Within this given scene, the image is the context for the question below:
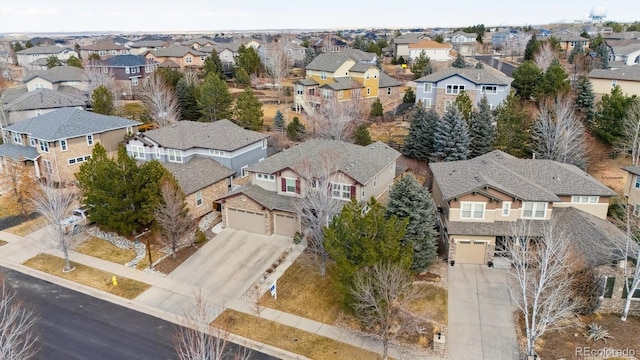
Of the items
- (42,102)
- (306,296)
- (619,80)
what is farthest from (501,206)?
(42,102)

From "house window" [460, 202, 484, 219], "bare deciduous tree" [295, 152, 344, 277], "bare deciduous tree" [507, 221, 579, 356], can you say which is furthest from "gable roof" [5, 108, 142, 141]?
"bare deciduous tree" [507, 221, 579, 356]

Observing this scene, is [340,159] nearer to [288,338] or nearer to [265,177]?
[265,177]

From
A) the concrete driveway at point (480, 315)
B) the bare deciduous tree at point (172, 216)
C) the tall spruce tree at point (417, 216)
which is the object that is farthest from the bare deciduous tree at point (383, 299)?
the bare deciduous tree at point (172, 216)

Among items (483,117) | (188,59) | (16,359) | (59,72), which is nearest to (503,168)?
(483,117)

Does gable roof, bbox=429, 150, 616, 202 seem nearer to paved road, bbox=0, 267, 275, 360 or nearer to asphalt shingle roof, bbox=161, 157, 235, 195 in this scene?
→ paved road, bbox=0, 267, 275, 360

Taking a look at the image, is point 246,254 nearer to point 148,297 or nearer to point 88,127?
point 148,297
